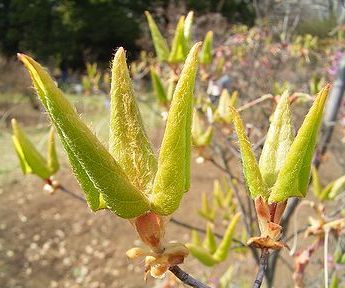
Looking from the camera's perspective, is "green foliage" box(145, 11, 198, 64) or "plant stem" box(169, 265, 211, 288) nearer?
"plant stem" box(169, 265, 211, 288)

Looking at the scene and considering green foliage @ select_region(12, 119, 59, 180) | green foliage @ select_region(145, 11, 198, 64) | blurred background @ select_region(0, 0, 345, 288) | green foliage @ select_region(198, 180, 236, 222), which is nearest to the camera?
green foliage @ select_region(12, 119, 59, 180)

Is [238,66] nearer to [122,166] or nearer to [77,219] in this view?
[77,219]

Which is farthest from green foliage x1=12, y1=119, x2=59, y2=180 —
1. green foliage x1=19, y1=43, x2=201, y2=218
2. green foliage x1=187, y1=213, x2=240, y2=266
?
green foliage x1=19, y1=43, x2=201, y2=218

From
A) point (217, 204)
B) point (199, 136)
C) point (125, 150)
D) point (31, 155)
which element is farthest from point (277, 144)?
point (217, 204)

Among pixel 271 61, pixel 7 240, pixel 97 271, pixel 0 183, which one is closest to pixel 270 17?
pixel 271 61

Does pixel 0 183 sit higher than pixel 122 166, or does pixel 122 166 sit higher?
pixel 122 166

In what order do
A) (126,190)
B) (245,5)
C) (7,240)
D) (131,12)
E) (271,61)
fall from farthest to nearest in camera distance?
(131,12) < (245,5) < (7,240) < (271,61) < (126,190)

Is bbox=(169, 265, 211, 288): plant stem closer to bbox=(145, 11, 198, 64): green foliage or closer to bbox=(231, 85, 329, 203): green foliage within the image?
bbox=(231, 85, 329, 203): green foliage
